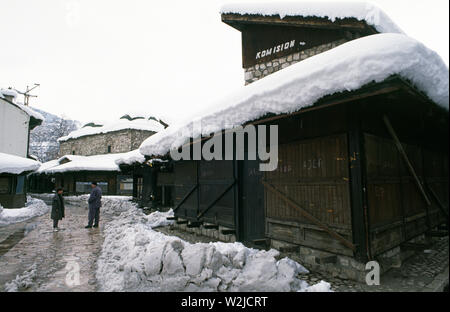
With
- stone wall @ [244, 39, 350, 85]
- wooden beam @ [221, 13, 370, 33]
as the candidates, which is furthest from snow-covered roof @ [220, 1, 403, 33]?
stone wall @ [244, 39, 350, 85]

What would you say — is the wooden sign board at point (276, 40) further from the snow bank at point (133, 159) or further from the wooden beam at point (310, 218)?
the snow bank at point (133, 159)

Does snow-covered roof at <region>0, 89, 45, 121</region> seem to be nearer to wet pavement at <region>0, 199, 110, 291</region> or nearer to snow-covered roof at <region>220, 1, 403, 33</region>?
wet pavement at <region>0, 199, 110, 291</region>

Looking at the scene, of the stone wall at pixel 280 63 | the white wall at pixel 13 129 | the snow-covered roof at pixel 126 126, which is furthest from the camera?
the snow-covered roof at pixel 126 126

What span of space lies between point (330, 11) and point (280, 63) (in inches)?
84.7

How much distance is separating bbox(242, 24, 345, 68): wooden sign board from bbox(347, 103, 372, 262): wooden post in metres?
4.49

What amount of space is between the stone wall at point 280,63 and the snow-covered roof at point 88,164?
19.1 m

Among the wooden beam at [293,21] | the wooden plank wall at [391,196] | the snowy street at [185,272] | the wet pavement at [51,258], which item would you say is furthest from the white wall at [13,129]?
the wooden plank wall at [391,196]

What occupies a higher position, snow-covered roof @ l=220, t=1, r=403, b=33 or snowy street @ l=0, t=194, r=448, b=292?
snow-covered roof @ l=220, t=1, r=403, b=33

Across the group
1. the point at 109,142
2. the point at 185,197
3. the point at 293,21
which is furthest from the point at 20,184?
the point at 293,21

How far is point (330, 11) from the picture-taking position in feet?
24.8

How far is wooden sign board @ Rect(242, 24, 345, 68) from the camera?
26.7 feet

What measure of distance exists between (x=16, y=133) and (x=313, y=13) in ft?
75.9

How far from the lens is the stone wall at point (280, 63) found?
26.4ft
